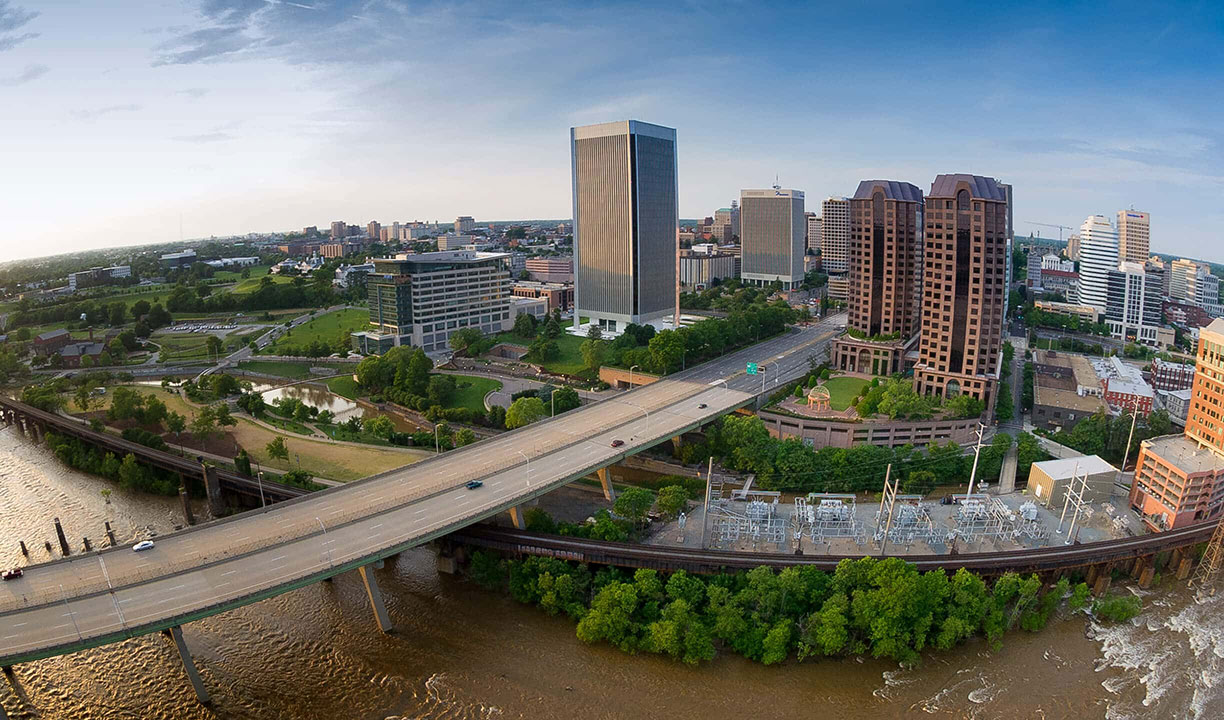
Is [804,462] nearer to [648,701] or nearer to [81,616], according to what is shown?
[648,701]

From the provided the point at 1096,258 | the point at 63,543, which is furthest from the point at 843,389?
the point at 1096,258

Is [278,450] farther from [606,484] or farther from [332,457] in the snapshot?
[606,484]

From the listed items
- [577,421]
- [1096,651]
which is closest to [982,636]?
[1096,651]

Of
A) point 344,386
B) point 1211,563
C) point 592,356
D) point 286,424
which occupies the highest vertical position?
point 592,356

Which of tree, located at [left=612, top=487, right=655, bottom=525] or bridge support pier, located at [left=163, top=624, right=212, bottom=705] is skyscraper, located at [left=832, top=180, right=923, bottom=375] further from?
bridge support pier, located at [left=163, top=624, right=212, bottom=705]

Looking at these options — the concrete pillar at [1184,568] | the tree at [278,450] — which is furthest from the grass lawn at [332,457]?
the concrete pillar at [1184,568]

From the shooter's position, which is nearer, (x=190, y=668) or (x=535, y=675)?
(x=190, y=668)
